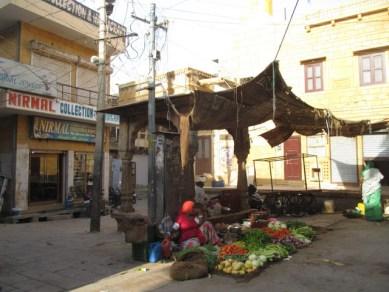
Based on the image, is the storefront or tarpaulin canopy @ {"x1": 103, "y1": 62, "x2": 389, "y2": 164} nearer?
tarpaulin canopy @ {"x1": 103, "y1": 62, "x2": 389, "y2": 164}

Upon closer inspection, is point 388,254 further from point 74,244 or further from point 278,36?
A: point 278,36

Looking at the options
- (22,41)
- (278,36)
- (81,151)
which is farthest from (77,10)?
(278,36)

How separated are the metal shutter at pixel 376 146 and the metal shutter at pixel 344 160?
49 cm

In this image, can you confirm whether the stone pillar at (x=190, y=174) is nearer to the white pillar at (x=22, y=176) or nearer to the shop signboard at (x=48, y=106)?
the shop signboard at (x=48, y=106)

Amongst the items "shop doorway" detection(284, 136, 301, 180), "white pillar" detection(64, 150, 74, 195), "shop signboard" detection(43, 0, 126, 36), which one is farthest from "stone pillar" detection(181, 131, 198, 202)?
"shop doorway" detection(284, 136, 301, 180)

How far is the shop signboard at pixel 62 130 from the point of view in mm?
15930

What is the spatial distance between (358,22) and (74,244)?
15909 mm

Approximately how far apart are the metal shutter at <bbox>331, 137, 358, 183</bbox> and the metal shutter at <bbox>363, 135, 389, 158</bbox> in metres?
0.49

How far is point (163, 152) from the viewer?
8453 millimetres

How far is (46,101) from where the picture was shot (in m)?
15.3

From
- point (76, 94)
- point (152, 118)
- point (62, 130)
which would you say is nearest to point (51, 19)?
point (76, 94)

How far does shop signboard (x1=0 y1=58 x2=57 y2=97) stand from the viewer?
13.6 m

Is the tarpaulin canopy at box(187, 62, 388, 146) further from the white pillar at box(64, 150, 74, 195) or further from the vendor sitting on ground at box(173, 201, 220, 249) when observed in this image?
the white pillar at box(64, 150, 74, 195)

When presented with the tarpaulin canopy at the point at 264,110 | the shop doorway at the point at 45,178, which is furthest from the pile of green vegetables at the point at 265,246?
the shop doorway at the point at 45,178
